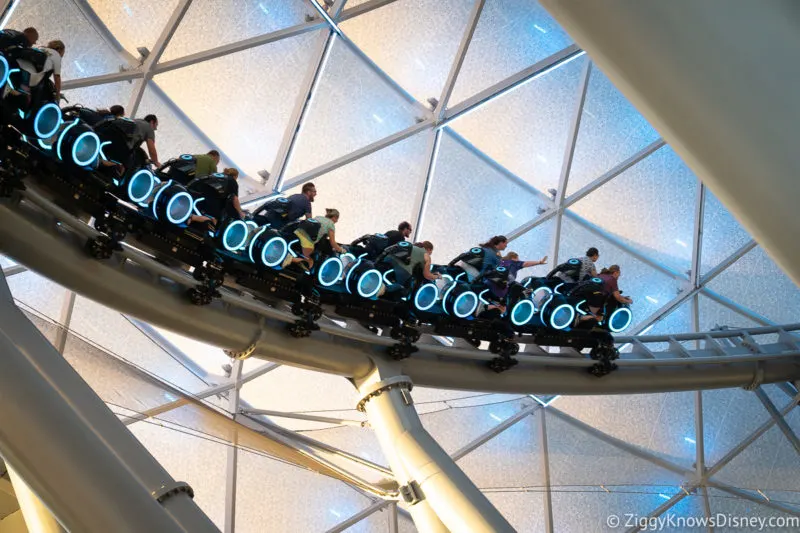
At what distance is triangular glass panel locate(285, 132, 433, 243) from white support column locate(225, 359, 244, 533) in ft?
17.6

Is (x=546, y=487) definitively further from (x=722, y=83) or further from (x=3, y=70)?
(x=722, y=83)

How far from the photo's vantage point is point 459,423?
73.6ft

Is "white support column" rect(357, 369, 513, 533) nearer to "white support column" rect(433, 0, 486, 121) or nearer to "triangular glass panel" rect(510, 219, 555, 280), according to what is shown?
"white support column" rect(433, 0, 486, 121)

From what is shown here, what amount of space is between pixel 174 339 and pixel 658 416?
15.1 metres

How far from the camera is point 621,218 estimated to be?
89.4 ft

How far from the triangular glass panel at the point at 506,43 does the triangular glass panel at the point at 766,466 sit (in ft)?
43.9

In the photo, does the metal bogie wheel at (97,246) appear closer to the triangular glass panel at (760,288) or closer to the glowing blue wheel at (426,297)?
the glowing blue wheel at (426,297)

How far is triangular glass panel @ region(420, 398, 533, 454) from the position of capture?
22.2m

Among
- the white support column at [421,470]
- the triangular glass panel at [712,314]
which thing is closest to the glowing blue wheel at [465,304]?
the white support column at [421,470]

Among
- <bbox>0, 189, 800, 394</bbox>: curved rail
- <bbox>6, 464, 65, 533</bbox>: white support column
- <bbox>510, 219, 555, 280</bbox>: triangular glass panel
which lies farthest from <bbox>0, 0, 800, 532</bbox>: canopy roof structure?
<bbox>6, 464, 65, 533</bbox>: white support column

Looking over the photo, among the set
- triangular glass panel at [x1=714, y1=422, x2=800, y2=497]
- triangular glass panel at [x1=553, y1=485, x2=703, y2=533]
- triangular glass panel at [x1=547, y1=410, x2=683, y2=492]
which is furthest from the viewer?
triangular glass panel at [x1=714, y1=422, x2=800, y2=497]

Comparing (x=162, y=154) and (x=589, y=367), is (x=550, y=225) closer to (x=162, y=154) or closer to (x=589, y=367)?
(x=589, y=367)

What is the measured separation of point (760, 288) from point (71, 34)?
845 inches

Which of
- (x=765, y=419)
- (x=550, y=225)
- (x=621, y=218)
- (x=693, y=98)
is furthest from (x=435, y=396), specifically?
(x=693, y=98)
